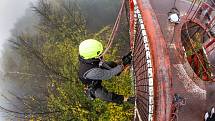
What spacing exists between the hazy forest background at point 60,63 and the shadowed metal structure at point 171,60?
169 inches

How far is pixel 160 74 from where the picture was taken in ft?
18.4

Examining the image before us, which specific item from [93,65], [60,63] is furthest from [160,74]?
[60,63]

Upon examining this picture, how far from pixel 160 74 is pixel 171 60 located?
1847mm

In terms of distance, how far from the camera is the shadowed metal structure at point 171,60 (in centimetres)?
559

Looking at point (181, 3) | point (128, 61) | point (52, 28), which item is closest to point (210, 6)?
point (181, 3)

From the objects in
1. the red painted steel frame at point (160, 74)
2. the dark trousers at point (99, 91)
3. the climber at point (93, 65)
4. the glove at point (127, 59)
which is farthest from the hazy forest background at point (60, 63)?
the red painted steel frame at point (160, 74)

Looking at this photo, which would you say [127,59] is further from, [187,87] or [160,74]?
[160,74]

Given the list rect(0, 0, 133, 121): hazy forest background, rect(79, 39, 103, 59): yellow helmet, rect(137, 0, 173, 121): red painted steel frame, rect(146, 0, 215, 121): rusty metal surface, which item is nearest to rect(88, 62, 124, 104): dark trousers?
rect(79, 39, 103, 59): yellow helmet

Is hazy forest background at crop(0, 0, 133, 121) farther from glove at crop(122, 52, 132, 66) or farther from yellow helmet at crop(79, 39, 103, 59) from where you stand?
yellow helmet at crop(79, 39, 103, 59)

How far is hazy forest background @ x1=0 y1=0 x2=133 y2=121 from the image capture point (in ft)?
52.9

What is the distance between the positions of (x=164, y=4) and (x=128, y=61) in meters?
1.90

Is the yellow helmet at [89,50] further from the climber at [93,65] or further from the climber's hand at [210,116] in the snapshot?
the climber's hand at [210,116]

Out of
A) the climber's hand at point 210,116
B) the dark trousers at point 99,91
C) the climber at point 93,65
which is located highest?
the climber at point 93,65

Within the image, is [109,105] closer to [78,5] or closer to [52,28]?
[52,28]
